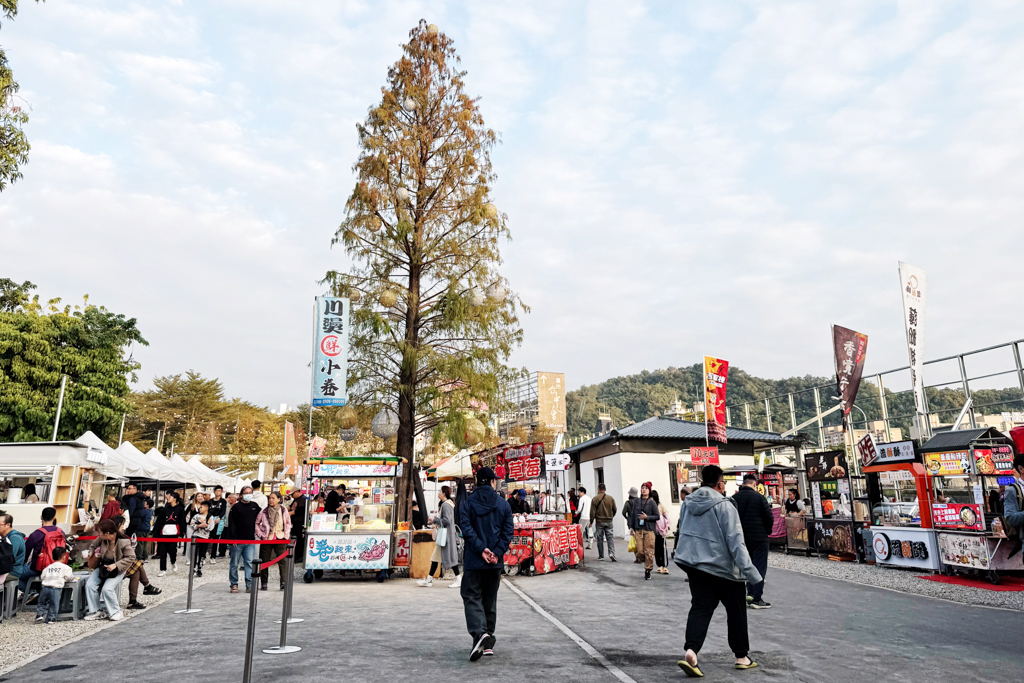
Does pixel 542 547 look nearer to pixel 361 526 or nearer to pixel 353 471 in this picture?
pixel 361 526

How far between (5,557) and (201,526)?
772cm

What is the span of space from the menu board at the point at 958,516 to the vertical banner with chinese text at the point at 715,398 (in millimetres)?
5734

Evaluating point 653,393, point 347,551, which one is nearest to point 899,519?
point 347,551

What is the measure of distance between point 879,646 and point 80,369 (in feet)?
105

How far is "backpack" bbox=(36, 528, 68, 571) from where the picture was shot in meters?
9.30

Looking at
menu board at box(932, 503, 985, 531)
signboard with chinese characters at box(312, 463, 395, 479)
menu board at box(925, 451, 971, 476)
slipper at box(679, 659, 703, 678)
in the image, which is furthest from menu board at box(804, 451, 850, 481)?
slipper at box(679, 659, 703, 678)

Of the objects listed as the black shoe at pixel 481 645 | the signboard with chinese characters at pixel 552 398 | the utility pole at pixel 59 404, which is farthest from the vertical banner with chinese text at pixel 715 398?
the signboard with chinese characters at pixel 552 398

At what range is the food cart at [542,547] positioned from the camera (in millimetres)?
14047

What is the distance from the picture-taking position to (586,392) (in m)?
113

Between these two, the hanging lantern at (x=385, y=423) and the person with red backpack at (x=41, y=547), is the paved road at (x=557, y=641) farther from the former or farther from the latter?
the hanging lantern at (x=385, y=423)

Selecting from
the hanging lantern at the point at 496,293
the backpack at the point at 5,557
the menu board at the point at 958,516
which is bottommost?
the backpack at the point at 5,557

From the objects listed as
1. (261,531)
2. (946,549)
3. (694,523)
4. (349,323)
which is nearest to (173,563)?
(261,531)

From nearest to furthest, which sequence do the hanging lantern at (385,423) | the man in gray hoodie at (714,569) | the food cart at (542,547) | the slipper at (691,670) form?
the slipper at (691,670) < the man in gray hoodie at (714,569) < the food cart at (542,547) < the hanging lantern at (385,423)

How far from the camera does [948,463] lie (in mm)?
14578
